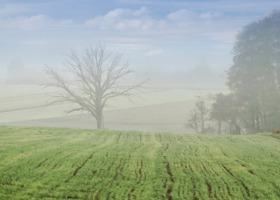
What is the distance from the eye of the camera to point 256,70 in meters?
52.3

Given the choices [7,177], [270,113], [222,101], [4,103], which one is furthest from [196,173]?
[4,103]

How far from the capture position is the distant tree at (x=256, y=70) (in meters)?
50.7

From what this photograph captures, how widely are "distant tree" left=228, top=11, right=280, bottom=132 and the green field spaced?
35.6 meters

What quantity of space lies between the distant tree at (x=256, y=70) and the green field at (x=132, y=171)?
35.6m

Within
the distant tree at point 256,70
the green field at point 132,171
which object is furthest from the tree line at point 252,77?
the green field at point 132,171

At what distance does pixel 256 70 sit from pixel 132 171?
43906mm

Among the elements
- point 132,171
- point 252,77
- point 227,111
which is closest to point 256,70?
point 252,77

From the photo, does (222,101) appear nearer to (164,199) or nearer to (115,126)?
(115,126)

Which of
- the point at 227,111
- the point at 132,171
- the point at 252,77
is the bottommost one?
the point at 132,171

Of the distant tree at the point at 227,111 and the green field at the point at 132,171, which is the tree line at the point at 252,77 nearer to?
the distant tree at the point at 227,111

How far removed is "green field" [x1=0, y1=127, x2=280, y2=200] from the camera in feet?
33.3

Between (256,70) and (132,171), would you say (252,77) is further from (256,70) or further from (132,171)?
(132,171)

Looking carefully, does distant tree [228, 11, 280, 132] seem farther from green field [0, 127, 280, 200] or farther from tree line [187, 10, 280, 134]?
green field [0, 127, 280, 200]

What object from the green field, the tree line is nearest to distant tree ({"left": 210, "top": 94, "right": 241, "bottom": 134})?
the tree line
